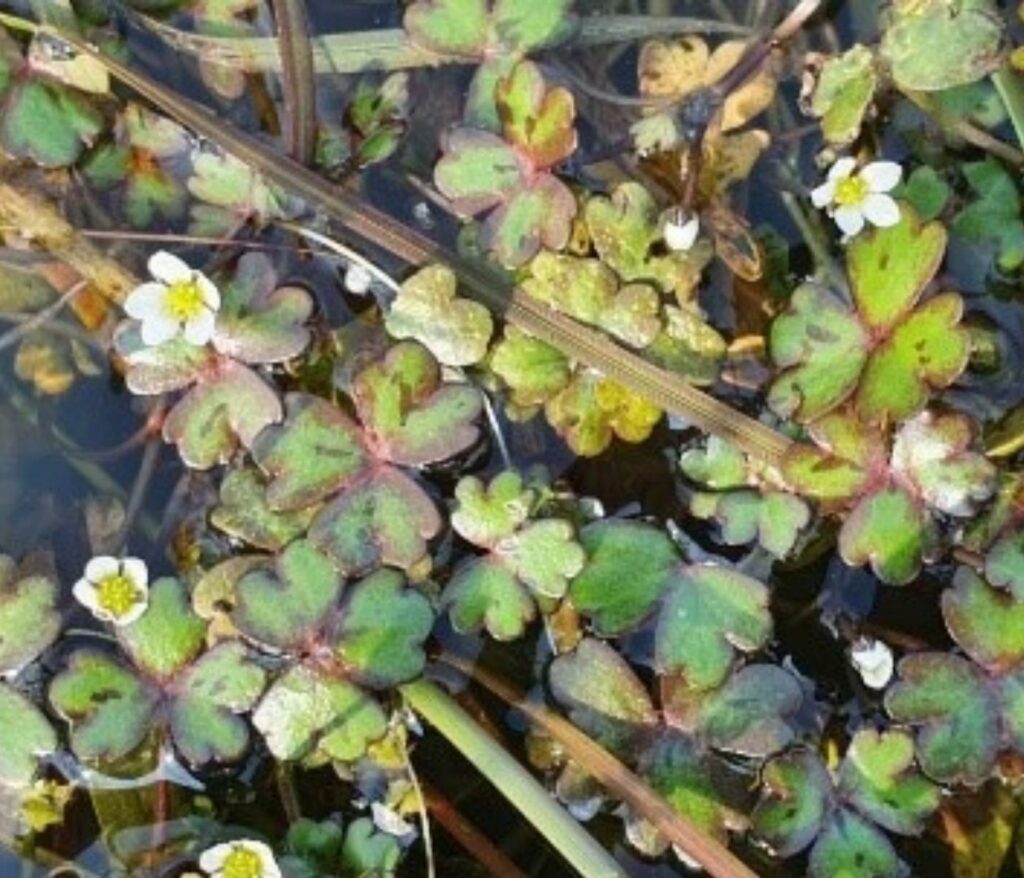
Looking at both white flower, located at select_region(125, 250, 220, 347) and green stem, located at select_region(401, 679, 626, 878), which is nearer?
green stem, located at select_region(401, 679, 626, 878)

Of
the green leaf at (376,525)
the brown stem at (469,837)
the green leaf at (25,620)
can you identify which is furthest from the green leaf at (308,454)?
the brown stem at (469,837)

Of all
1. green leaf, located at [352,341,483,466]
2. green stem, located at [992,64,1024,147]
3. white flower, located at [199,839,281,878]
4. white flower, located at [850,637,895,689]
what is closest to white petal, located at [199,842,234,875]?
white flower, located at [199,839,281,878]

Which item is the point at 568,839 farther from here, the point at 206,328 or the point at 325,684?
the point at 206,328

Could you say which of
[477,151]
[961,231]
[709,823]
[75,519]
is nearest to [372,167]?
[477,151]

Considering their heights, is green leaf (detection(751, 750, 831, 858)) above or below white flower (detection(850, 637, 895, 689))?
below

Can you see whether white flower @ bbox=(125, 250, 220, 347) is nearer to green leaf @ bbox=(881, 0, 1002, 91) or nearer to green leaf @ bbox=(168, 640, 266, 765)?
green leaf @ bbox=(168, 640, 266, 765)

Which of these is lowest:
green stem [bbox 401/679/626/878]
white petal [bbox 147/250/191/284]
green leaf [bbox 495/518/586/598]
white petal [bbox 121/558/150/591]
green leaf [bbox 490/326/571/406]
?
green stem [bbox 401/679/626/878]
